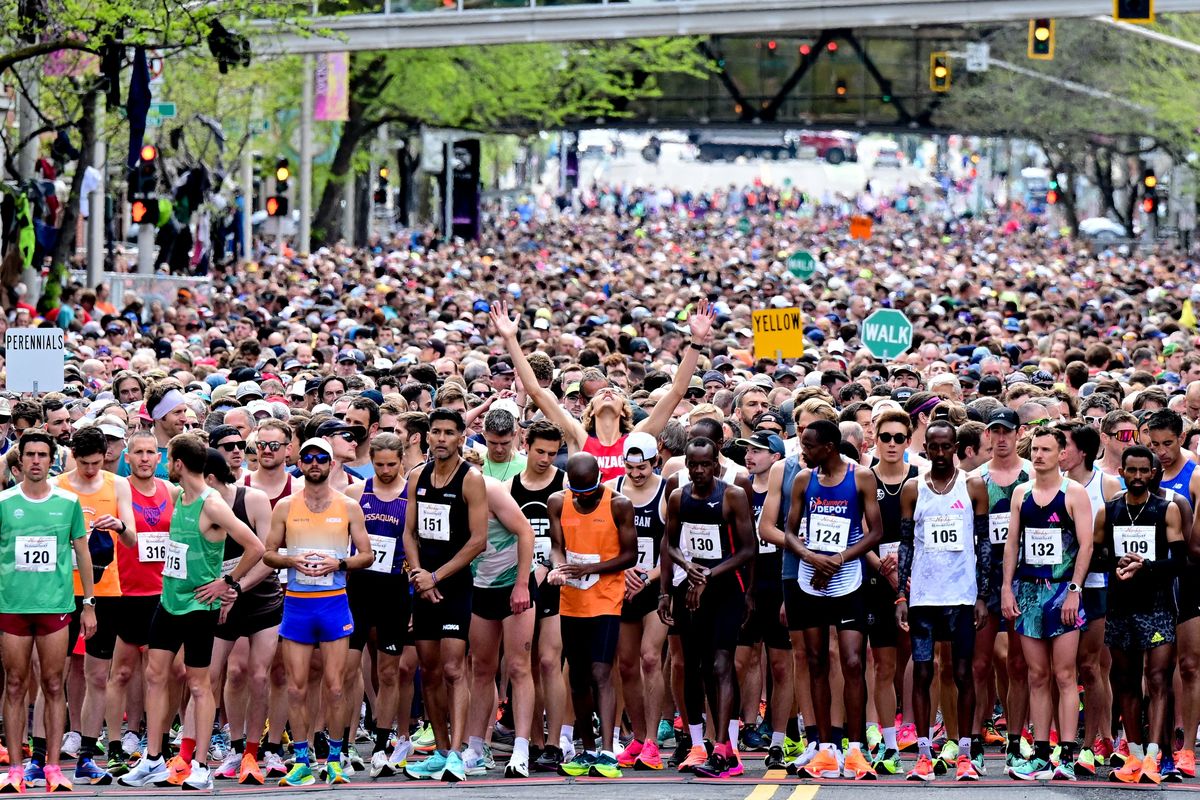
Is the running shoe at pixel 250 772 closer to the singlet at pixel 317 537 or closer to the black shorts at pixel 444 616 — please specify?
the singlet at pixel 317 537

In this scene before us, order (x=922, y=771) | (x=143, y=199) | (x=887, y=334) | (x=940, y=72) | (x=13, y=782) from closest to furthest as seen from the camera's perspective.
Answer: (x=13, y=782), (x=922, y=771), (x=887, y=334), (x=143, y=199), (x=940, y=72)

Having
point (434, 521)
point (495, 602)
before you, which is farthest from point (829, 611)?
point (434, 521)

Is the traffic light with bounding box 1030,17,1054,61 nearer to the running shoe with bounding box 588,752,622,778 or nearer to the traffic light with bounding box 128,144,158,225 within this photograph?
the traffic light with bounding box 128,144,158,225

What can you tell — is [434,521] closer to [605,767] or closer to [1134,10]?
[605,767]

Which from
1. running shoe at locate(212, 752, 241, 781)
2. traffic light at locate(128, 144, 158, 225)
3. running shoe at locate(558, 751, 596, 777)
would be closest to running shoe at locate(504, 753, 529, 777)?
running shoe at locate(558, 751, 596, 777)

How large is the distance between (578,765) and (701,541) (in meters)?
1.31

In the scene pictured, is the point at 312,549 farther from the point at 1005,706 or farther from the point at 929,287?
the point at 929,287

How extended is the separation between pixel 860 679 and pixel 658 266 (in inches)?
1345

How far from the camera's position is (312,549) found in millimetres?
11320

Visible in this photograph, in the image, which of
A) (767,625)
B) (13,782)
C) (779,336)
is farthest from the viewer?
(779,336)

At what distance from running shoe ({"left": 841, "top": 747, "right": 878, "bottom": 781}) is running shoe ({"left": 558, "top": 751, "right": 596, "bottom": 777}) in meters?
1.31

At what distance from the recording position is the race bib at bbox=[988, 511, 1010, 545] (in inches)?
460

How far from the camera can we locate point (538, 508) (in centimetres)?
1202

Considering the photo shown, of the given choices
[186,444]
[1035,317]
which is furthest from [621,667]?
[1035,317]
